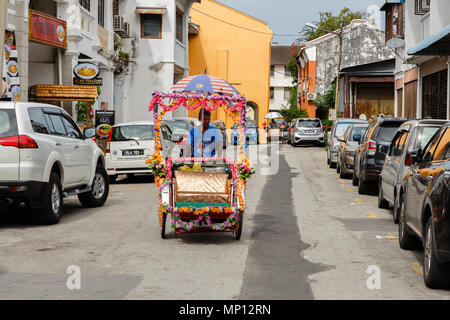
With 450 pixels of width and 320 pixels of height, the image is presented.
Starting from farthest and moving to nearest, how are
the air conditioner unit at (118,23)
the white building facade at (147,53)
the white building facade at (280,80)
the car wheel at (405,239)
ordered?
the white building facade at (280,80)
the white building facade at (147,53)
the air conditioner unit at (118,23)
the car wheel at (405,239)

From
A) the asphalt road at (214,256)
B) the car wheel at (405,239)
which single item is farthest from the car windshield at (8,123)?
the car wheel at (405,239)

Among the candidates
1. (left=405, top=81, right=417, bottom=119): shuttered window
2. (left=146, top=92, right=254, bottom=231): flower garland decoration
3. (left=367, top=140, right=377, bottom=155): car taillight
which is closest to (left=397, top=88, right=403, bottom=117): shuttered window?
(left=405, top=81, right=417, bottom=119): shuttered window

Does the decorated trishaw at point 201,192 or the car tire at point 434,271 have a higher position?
the decorated trishaw at point 201,192

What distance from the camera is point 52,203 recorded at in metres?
10.8

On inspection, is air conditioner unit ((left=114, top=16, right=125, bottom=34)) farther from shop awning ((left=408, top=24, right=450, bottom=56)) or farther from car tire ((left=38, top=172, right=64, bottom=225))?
car tire ((left=38, top=172, right=64, bottom=225))

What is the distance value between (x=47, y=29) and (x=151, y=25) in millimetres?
16935

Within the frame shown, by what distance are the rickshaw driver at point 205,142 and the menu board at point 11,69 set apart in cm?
991

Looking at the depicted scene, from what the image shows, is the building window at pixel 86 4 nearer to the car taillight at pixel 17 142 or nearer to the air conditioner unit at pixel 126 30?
the air conditioner unit at pixel 126 30

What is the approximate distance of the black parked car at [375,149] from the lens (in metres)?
15.1

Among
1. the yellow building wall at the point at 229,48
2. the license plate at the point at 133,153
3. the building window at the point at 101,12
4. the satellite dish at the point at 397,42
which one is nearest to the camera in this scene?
the license plate at the point at 133,153

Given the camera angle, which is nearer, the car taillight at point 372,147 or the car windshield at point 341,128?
the car taillight at point 372,147

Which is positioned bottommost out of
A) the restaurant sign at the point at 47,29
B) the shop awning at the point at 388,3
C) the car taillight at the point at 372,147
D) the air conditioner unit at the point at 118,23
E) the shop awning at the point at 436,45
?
the car taillight at the point at 372,147
